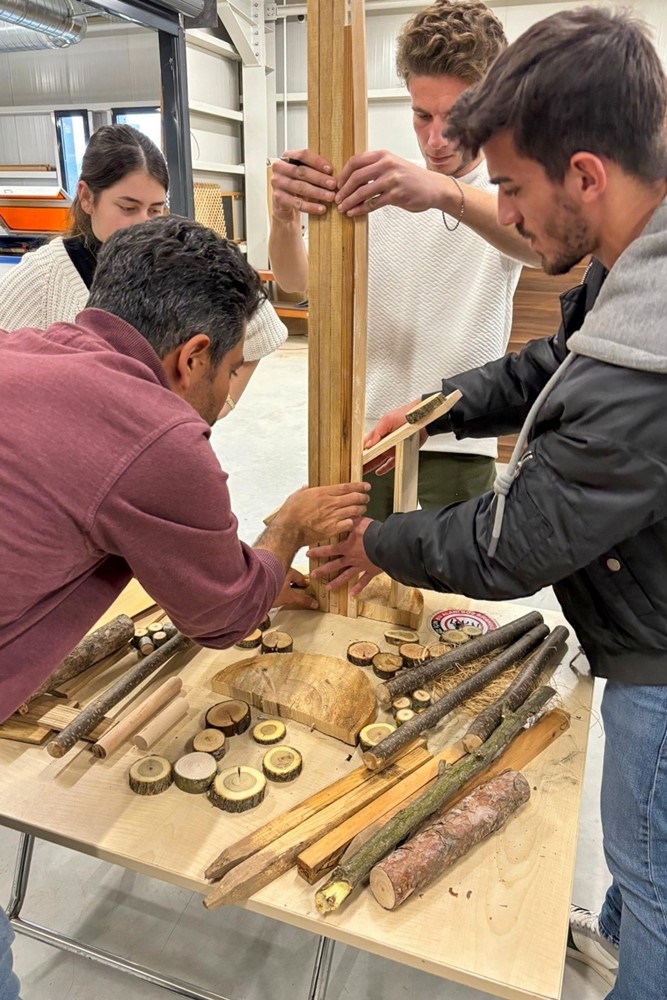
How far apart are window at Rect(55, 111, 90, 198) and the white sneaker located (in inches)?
359

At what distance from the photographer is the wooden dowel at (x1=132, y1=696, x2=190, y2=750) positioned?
4.57ft

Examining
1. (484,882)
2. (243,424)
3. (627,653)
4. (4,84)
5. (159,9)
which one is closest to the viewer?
(484,882)

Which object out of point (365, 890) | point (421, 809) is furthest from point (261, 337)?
point (365, 890)

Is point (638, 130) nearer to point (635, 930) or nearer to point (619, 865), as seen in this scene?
point (619, 865)

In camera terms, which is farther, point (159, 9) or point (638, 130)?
point (159, 9)

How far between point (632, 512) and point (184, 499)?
69cm

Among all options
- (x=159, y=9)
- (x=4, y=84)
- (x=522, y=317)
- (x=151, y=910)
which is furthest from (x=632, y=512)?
(x=4, y=84)

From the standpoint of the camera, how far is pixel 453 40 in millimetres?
1737

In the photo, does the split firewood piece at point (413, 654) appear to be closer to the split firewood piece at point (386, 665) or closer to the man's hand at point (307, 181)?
the split firewood piece at point (386, 665)

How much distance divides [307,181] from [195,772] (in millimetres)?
1245

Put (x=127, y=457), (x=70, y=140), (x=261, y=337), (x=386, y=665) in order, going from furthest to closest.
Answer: (x=70, y=140) → (x=261, y=337) → (x=386, y=665) → (x=127, y=457)

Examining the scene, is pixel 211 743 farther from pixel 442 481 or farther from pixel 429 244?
pixel 429 244

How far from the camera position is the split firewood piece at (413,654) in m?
1.65

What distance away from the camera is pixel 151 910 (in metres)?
2.11
